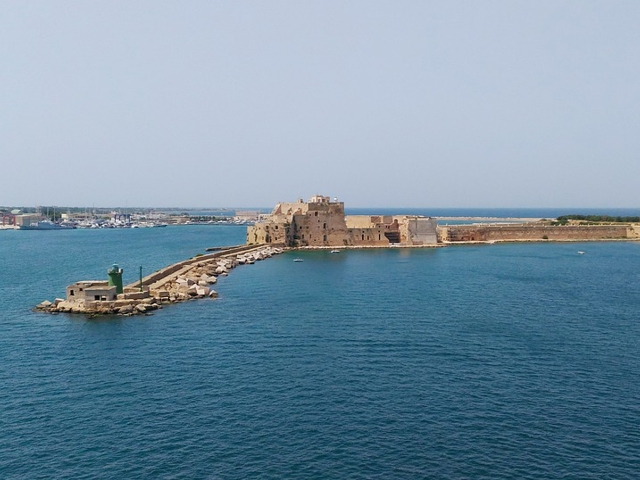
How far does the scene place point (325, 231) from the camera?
2554 inches

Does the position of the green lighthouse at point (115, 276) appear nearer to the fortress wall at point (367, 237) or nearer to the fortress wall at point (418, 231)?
the fortress wall at point (367, 237)

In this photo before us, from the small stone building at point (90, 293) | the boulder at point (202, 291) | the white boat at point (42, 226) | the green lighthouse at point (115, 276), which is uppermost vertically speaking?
the white boat at point (42, 226)

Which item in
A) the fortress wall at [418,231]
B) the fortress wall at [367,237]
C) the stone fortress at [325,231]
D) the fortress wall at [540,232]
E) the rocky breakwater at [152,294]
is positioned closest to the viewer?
the rocky breakwater at [152,294]

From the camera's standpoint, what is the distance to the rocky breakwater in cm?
2944

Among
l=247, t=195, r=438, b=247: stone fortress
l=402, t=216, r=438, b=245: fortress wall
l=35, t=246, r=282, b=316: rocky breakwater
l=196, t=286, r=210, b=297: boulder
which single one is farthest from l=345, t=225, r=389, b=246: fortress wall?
l=196, t=286, r=210, b=297: boulder

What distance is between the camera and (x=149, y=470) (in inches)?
504

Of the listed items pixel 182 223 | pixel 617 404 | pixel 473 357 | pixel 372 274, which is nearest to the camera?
pixel 617 404

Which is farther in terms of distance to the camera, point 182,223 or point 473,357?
point 182,223

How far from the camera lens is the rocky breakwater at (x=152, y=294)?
29438 mm

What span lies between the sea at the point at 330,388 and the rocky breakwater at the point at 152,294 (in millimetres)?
1299

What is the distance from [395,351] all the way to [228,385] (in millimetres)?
6660

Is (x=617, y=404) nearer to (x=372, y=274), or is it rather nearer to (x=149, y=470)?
(x=149, y=470)

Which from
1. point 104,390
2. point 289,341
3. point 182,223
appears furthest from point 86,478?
point 182,223

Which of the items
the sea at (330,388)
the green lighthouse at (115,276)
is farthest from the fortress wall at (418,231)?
the green lighthouse at (115,276)
